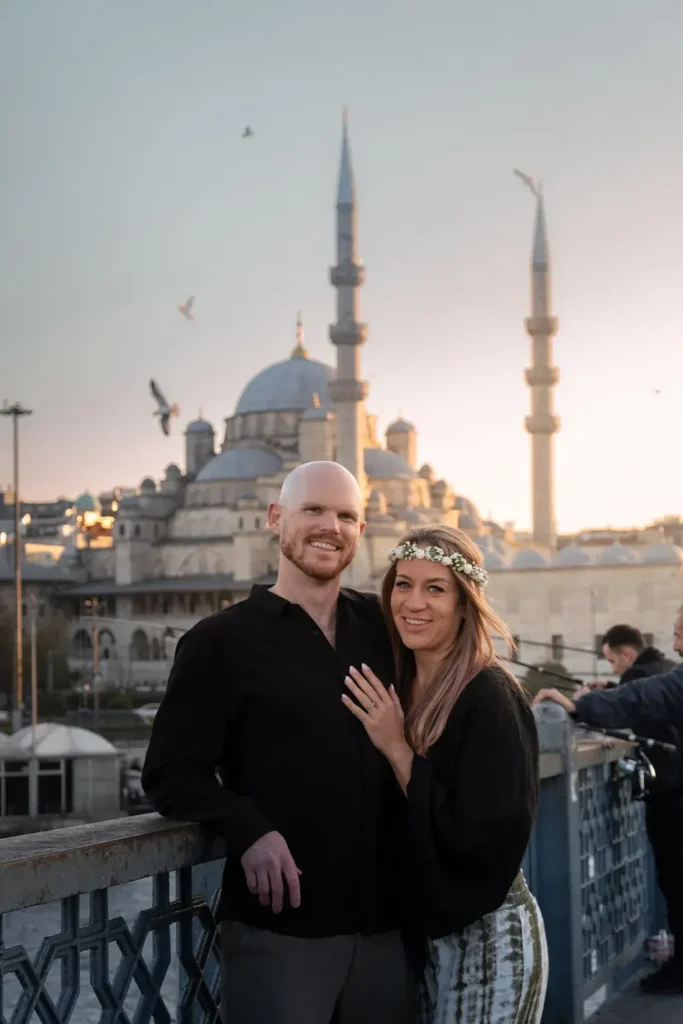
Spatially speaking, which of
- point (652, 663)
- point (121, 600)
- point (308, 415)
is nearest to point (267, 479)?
point (308, 415)

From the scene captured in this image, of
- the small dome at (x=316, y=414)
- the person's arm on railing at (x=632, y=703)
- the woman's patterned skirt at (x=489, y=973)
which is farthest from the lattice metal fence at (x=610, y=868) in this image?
the small dome at (x=316, y=414)

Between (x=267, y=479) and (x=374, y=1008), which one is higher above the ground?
(x=267, y=479)

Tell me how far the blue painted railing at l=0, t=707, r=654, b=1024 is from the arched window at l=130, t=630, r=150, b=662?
137ft

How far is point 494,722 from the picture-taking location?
6.91 feet

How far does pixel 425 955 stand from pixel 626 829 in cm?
217

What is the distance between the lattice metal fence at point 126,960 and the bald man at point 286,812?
9cm

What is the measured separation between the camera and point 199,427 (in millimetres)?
56031

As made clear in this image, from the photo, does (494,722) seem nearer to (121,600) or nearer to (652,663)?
(652,663)

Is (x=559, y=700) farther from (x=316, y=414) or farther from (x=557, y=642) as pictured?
(x=316, y=414)

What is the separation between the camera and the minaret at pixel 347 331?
3612 centimetres

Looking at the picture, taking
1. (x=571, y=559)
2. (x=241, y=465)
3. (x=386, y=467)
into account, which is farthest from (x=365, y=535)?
(x=241, y=465)

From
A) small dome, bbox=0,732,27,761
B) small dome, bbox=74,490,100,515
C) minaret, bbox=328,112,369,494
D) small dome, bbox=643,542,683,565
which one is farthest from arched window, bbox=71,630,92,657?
small dome, bbox=74,490,100,515

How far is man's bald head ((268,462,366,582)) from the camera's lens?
2.27m

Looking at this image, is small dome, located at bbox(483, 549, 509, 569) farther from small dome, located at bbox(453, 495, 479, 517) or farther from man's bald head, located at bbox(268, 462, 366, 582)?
man's bald head, located at bbox(268, 462, 366, 582)
